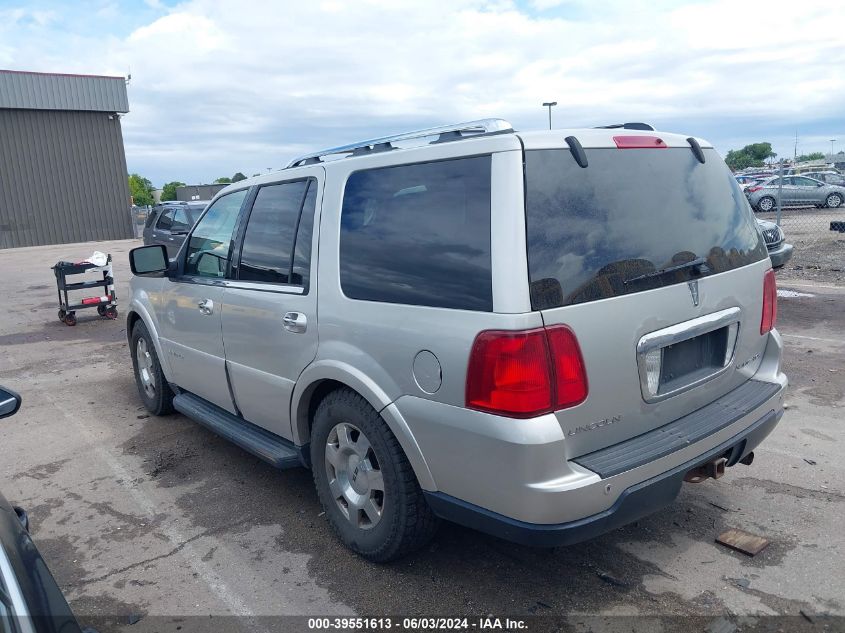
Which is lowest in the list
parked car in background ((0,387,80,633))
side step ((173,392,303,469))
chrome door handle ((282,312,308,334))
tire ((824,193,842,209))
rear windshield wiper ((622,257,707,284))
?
side step ((173,392,303,469))

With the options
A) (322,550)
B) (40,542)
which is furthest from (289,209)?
(40,542)

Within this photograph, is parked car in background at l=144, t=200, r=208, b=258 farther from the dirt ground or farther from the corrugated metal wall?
the corrugated metal wall

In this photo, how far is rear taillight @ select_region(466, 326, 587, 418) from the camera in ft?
8.27

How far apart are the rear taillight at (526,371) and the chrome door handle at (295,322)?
3.87ft

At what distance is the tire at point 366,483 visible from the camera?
119 inches

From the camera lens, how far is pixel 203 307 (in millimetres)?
4426

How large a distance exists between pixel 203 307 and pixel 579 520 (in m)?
2.86

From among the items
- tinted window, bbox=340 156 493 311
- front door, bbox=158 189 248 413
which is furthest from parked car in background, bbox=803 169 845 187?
tinted window, bbox=340 156 493 311

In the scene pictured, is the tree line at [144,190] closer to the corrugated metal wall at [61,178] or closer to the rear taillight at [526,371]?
the corrugated metal wall at [61,178]

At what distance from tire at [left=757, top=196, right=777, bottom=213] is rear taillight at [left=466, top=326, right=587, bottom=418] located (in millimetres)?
27810

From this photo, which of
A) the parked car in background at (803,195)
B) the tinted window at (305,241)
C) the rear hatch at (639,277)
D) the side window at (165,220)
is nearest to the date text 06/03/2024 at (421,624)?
the rear hatch at (639,277)

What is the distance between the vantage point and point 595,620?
286cm

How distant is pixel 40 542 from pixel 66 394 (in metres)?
3.33

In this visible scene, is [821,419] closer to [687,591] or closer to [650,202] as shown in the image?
[687,591]
